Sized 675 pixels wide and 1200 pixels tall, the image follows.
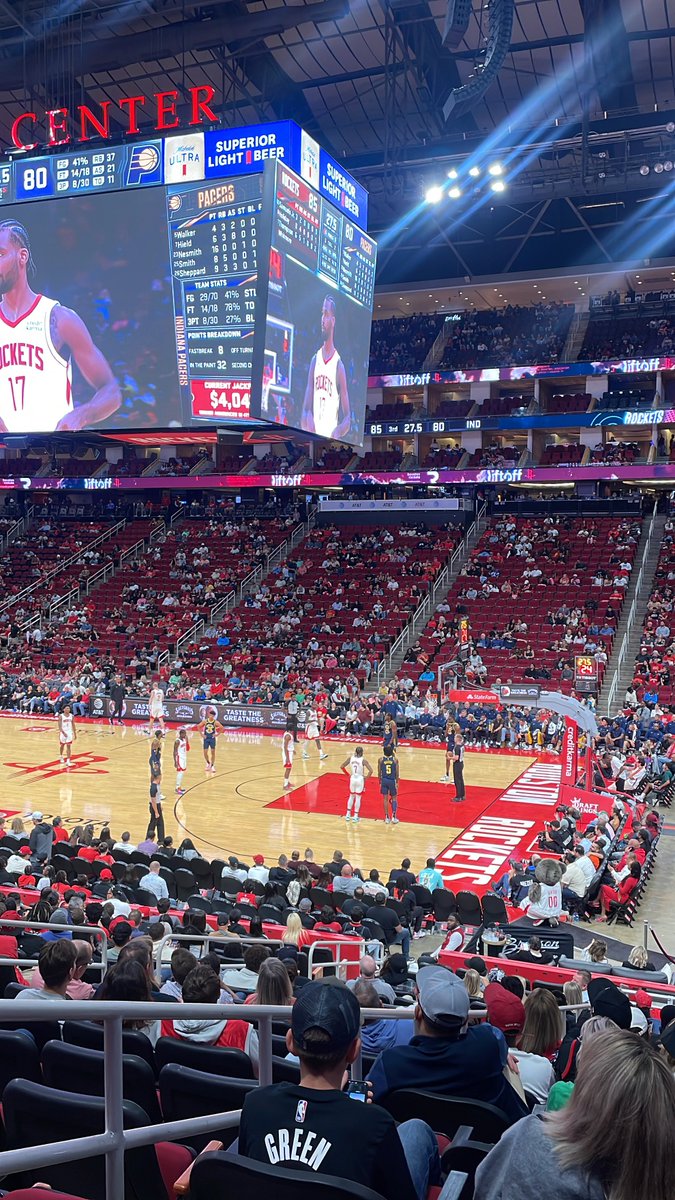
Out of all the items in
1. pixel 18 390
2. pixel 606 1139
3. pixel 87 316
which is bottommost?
pixel 606 1139

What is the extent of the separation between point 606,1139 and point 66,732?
2454 cm

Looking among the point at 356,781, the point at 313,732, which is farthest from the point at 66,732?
the point at 356,781

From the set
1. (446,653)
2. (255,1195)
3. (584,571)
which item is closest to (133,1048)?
(255,1195)

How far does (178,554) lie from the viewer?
156 feet

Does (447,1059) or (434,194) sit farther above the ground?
(434,194)

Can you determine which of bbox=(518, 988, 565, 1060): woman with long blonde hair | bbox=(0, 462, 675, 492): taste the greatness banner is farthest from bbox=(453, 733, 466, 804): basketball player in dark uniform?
bbox=(0, 462, 675, 492): taste the greatness banner

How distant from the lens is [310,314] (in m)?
20.9

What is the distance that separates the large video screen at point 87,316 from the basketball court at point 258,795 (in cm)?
841

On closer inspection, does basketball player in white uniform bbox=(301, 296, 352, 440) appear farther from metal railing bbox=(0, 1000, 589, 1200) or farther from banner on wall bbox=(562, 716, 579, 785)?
metal railing bbox=(0, 1000, 589, 1200)

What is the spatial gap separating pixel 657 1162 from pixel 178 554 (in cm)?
4631

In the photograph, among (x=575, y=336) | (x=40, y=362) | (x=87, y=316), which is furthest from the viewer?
(x=575, y=336)

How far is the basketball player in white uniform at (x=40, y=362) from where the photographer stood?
21344 millimetres

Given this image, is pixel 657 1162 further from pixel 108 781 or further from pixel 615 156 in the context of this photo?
pixel 615 156

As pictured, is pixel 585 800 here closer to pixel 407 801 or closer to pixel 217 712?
pixel 407 801
